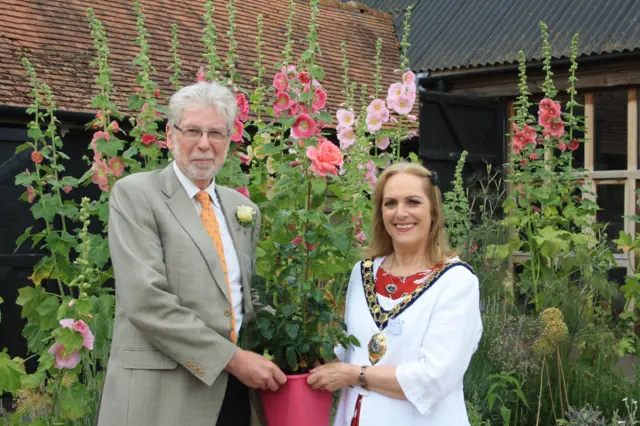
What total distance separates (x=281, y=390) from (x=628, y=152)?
6274 mm

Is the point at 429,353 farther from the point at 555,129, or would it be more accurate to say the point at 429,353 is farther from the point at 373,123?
the point at 555,129

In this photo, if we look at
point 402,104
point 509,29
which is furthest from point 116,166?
point 509,29

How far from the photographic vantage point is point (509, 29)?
363 inches

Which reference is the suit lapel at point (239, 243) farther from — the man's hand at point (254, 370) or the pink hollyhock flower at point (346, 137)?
the pink hollyhock flower at point (346, 137)

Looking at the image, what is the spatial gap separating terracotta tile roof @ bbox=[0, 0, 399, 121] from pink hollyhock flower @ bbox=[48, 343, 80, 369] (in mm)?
4096

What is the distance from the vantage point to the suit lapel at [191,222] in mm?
2285

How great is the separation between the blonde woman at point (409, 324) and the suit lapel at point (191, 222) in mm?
410

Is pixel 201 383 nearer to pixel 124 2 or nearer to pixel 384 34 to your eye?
pixel 124 2

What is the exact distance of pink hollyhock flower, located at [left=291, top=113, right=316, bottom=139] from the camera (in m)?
2.97

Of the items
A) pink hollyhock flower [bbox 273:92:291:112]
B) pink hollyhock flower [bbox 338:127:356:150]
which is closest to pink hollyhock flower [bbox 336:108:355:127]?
pink hollyhock flower [bbox 338:127:356:150]

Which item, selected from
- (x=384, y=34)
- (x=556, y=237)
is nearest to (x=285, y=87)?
(x=556, y=237)

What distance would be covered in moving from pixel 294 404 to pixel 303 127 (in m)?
1.12

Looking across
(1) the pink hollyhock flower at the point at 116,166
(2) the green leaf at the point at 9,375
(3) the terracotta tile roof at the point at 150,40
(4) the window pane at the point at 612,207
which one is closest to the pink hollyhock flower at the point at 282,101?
(1) the pink hollyhock flower at the point at 116,166

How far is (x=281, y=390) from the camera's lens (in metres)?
2.29
